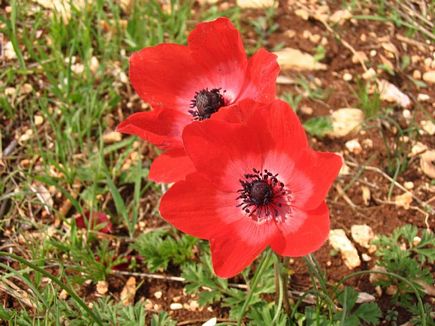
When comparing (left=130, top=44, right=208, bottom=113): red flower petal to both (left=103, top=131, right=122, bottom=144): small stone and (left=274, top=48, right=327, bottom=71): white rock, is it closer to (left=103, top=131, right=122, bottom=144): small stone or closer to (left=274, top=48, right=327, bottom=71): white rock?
(left=103, top=131, right=122, bottom=144): small stone

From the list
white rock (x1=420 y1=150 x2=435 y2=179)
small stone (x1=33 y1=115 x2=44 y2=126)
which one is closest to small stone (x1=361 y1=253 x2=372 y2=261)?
white rock (x1=420 y1=150 x2=435 y2=179)

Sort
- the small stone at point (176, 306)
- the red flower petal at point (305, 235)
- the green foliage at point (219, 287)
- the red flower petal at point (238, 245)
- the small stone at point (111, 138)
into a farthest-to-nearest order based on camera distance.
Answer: the small stone at point (111, 138)
the small stone at point (176, 306)
the green foliage at point (219, 287)
the red flower petal at point (238, 245)
the red flower petal at point (305, 235)

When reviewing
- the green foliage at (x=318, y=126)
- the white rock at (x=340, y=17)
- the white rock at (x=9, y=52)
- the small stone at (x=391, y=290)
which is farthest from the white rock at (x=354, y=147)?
the white rock at (x=9, y=52)

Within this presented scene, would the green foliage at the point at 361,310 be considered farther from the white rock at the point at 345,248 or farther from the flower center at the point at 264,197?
the flower center at the point at 264,197

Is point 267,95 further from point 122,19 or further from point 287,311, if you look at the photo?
point 122,19

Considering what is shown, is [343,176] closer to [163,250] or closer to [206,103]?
[163,250]

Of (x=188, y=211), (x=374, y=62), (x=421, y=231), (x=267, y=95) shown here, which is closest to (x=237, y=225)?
(x=188, y=211)
